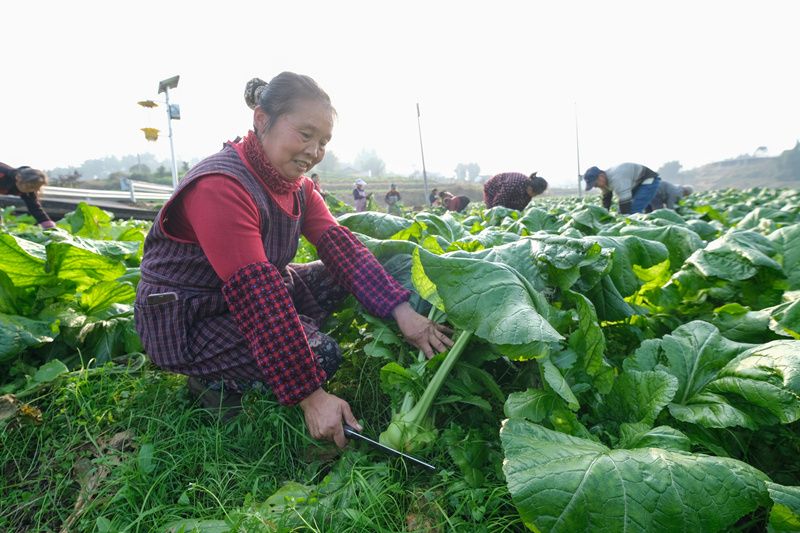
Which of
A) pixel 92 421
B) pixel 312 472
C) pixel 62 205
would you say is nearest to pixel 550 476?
pixel 312 472

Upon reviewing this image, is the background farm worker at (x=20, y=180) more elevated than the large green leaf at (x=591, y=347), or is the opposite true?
the background farm worker at (x=20, y=180)

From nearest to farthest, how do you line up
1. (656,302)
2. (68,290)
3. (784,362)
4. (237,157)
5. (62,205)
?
(784,362) < (237,157) < (656,302) < (68,290) < (62,205)

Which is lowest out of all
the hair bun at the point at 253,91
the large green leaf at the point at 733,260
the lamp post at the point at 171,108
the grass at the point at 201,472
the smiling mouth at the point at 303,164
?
the grass at the point at 201,472

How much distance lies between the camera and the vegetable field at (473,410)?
1.14m

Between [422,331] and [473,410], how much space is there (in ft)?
1.28

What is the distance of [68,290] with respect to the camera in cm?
247

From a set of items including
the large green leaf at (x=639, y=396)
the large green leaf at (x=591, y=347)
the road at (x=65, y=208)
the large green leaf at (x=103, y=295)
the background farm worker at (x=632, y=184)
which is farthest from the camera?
the road at (x=65, y=208)

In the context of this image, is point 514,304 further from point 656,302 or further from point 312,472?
point 656,302

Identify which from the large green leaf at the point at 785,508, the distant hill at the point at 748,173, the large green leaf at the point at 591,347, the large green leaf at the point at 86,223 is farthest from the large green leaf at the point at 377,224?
the distant hill at the point at 748,173

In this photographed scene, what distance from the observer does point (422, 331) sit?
1.95m

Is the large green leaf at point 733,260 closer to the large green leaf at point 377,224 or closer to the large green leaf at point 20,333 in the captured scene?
the large green leaf at point 377,224

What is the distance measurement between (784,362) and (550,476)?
87 cm

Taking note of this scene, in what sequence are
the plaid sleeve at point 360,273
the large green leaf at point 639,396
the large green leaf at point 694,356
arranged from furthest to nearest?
1. the plaid sleeve at point 360,273
2. the large green leaf at point 694,356
3. the large green leaf at point 639,396

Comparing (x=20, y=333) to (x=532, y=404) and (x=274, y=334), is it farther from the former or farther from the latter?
(x=532, y=404)
